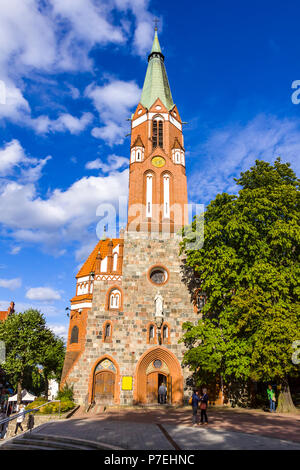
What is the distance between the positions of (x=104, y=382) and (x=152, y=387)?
357cm

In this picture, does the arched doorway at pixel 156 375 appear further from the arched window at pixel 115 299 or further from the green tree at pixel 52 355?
the green tree at pixel 52 355

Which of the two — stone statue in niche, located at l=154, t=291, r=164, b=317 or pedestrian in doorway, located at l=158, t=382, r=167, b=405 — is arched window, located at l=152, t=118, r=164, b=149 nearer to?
stone statue in niche, located at l=154, t=291, r=164, b=317

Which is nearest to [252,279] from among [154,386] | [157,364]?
[157,364]

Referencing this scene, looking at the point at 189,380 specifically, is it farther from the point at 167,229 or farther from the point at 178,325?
the point at 167,229

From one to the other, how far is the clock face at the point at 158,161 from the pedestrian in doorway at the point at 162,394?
1988 centimetres

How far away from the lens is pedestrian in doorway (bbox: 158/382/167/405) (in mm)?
23125

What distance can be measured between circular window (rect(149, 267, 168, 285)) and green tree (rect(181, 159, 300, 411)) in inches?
138

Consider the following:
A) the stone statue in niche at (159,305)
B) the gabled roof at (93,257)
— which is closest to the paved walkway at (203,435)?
the stone statue in niche at (159,305)

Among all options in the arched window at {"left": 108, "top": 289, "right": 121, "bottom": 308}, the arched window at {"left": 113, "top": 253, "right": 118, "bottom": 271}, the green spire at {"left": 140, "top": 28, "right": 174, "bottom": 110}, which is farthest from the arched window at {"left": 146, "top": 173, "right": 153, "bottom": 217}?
the green spire at {"left": 140, "top": 28, "right": 174, "bottom": 110}

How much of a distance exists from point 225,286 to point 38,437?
14.7 metres

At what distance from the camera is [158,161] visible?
3244 centimetres

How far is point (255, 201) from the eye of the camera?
21.2 m
